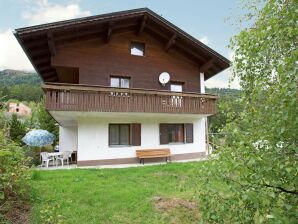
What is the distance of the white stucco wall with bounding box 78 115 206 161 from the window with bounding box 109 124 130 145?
1.01 feet

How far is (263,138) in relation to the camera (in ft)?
7.27

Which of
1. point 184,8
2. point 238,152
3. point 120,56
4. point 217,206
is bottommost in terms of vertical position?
point 217,206

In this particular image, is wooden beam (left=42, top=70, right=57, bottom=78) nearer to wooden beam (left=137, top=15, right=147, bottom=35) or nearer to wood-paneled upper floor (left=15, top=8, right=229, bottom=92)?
wood-paneled upper floor (left=15, top=8, right=229, bottom=92)

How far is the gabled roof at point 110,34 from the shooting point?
36.1 feet

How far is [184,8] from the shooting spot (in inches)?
491

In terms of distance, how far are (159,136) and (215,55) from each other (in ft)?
18.3

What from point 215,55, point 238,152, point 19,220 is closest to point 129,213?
point 19,220

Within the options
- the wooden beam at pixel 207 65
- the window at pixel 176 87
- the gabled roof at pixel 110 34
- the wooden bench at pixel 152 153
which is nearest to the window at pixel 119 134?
the wooden bench at pixel 152 153

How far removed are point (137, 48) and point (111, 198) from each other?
9676 millimetres

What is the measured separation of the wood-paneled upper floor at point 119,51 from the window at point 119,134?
2184 millimetres

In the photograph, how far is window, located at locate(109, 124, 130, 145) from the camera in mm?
12430

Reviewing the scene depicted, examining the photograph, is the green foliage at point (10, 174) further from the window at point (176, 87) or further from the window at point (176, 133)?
the window at point (176, 87)

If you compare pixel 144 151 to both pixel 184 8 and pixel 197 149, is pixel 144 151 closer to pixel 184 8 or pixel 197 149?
pixel 197 149

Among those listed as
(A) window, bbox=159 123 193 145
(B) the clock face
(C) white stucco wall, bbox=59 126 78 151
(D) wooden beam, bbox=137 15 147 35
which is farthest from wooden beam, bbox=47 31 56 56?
(A) window, bbox=159 123 193 145
